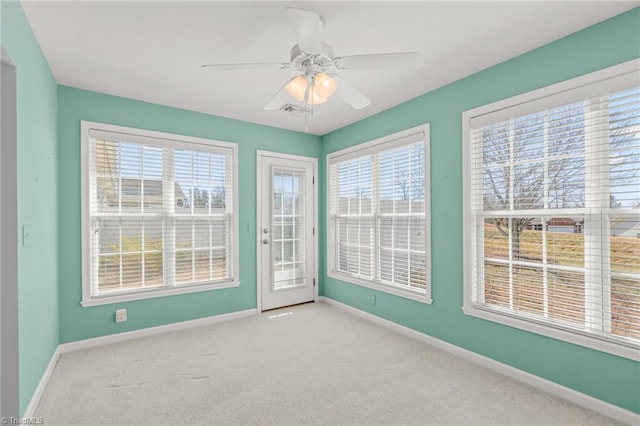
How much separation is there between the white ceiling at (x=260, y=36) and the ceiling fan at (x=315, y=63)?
0.27 m

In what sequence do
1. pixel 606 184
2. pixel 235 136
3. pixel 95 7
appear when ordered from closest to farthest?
pixel 95 7 < pixel 606 184 < pixel 235 136

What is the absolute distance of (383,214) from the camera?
3777 millimetres

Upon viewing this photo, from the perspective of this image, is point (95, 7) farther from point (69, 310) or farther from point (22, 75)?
point (69, 310)

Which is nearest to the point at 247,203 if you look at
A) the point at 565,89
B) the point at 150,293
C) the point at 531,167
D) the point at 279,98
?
the point at 150,293

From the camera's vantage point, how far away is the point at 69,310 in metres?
3.05

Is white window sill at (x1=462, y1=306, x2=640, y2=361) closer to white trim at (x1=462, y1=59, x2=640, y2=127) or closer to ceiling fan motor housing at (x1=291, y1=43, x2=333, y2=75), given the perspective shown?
white trim at (x1=462, y1=59, x2=640, y2=127)

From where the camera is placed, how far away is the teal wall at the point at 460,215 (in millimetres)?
2020

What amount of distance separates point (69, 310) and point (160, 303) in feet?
2.57

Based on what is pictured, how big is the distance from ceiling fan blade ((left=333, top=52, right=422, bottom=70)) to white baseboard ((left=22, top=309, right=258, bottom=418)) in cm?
285

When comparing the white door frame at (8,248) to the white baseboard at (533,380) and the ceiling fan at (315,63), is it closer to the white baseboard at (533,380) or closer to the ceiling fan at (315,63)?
the ceiling fan at (315,63)

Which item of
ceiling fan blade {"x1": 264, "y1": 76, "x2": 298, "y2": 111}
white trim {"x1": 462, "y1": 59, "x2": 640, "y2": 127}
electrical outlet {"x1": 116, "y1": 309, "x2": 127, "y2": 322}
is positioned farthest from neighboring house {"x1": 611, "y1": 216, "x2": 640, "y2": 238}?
electrical outlet {"x1": 116, "y1": 309, "x2": 127, "y2": 322}

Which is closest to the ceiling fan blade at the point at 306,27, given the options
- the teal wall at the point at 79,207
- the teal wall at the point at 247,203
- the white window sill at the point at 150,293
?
the teal wall at the point at 247,203

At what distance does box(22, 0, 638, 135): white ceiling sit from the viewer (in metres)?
1.92

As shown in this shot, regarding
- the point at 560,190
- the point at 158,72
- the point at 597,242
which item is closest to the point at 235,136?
the point at 158,72
